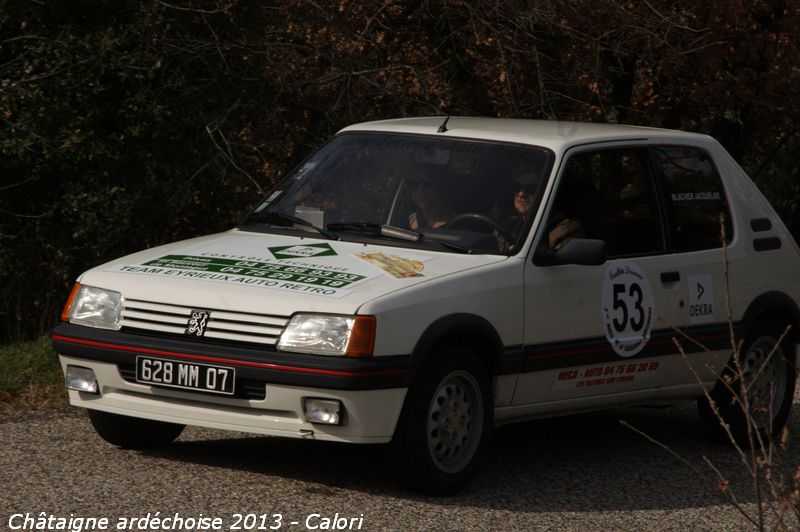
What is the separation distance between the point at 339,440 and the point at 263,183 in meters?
6.80

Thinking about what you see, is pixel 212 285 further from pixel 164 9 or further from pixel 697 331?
pixel 164 9

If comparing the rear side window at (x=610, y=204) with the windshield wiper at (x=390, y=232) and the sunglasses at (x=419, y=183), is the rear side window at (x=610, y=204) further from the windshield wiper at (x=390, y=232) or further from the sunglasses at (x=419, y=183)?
the sunglasses at (x=419, y=183)

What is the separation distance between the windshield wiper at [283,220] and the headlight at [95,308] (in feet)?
3.82

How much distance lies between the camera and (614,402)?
763 cm

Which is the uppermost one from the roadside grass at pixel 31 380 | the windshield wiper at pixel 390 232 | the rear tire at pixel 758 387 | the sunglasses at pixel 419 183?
the sunglasses at pixel 419 183

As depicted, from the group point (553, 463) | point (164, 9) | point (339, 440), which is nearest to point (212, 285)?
point (339, 440)

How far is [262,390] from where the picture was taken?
627 centimetres

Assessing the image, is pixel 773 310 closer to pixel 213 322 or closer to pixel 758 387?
pixel 758 387

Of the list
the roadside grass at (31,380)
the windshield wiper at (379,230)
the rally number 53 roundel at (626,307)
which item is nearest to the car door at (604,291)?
the rally number 53 roundel at (626,307)

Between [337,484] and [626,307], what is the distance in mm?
1841

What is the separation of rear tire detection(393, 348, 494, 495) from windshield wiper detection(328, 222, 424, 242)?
77 centimetres

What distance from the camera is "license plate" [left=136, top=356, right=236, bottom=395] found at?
6297mm

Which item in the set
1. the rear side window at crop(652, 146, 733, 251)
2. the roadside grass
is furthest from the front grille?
the rear side window at crop(652, 146, 733, 251)

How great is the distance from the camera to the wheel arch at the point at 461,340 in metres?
6.33
